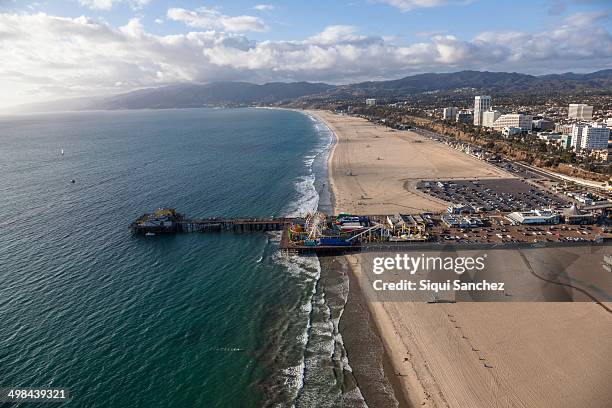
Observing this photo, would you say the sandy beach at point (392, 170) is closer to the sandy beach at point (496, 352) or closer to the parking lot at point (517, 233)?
the parking lot at point (517, 233)

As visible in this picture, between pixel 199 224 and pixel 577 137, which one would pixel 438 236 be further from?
pixel 577 137

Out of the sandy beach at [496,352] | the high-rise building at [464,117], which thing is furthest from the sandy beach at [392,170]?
the high-rise building at [464,117]

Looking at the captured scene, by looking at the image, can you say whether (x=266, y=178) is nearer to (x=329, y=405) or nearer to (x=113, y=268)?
(x=113, y=268)

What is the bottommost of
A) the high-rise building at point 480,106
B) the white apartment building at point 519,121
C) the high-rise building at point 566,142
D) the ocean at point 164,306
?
the ocean at point 164,306

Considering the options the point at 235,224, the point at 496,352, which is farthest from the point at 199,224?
the point at 496,352

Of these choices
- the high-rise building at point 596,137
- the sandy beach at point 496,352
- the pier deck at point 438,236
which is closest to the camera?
the sandy beach at point 496,352

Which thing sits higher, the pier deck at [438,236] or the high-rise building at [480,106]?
the high-rise building at [480,106]

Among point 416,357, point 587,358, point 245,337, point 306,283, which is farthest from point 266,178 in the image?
point 587,358
